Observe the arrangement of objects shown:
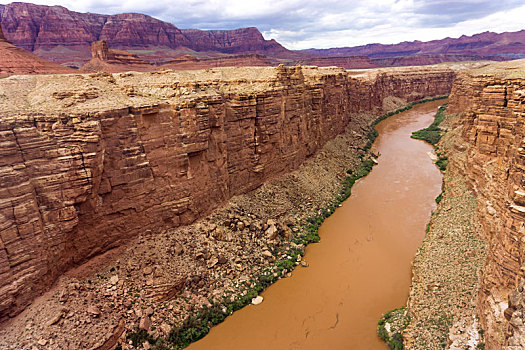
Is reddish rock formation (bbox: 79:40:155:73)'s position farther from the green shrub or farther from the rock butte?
the green shrub

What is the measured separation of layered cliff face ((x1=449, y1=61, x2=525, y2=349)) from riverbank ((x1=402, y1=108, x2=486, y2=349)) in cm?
89

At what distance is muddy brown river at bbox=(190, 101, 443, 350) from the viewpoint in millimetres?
16688

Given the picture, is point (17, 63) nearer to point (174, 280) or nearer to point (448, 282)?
point (174, 280)

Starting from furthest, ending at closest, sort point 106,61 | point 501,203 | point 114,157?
1. point 106,61
2. point 114,157
3. point 501,203

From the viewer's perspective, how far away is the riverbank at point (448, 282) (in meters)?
13.6

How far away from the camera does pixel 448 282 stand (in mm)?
16375

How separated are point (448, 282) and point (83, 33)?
111 m

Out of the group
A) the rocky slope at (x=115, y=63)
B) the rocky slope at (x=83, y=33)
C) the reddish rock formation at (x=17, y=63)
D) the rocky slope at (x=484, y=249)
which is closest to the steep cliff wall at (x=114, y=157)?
the rocky slope at (x=484, y=249)

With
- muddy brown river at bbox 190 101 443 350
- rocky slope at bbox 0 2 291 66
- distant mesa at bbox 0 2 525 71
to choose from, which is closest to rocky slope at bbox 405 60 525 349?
muddy brown river at bbox 190 101 443 350

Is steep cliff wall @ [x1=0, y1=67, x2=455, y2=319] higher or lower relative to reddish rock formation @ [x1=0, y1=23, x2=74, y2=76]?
lower

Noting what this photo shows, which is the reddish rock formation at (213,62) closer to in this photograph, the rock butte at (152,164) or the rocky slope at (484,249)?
the rock butte at (152,164)

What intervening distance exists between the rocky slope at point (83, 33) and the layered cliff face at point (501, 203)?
3402 inches

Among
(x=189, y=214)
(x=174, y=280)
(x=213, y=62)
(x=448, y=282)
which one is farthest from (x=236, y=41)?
(x=448, y=282)

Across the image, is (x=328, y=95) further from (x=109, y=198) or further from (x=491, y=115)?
(x=109, y=198)
